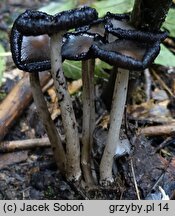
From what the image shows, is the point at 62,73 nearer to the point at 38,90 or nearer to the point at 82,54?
the point at 82,54

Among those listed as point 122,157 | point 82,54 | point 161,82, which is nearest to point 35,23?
point 82,54

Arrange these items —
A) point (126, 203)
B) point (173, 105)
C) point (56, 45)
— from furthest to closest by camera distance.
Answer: point (173, 105), point (126, 203), point (56, 45)

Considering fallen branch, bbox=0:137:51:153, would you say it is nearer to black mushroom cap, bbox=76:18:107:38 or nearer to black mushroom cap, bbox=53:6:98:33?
black mushroom cap, bbox=76:18:107:38

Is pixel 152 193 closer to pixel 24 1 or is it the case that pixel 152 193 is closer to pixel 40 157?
pixel 40 157

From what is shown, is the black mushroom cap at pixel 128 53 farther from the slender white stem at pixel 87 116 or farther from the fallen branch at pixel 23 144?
the fallen branch at pixel 23 144

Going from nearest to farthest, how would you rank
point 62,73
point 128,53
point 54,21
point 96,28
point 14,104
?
point 54,21 < point 128,53 < point 62,73 < point 96,28 < point 14,104

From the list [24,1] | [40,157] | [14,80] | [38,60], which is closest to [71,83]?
[14,80]

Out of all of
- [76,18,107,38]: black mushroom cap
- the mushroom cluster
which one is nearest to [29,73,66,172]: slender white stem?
the mushroom cluster
